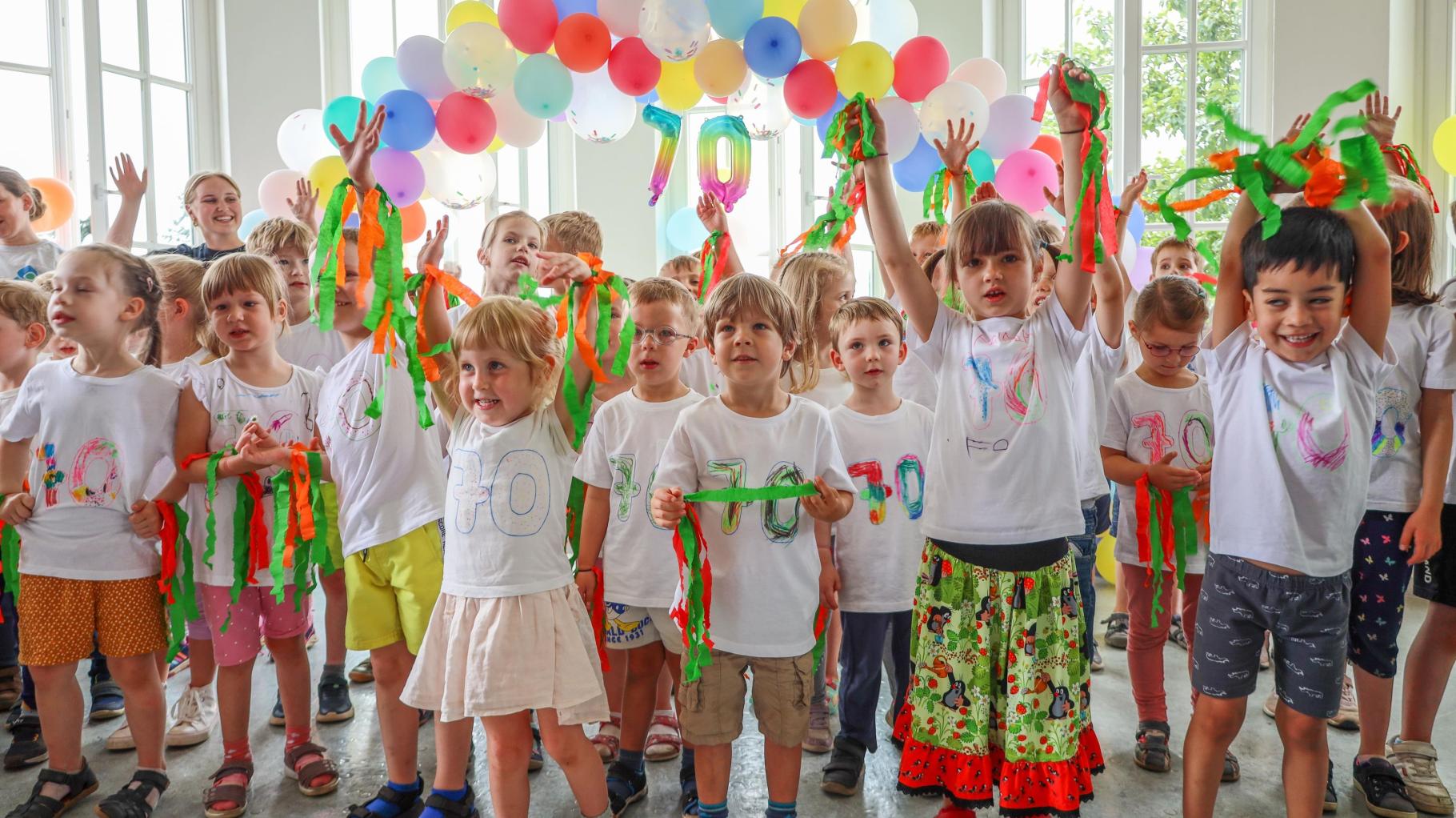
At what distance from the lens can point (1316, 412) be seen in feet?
6.07

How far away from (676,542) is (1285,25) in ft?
16.4

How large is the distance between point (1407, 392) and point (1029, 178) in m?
2.14

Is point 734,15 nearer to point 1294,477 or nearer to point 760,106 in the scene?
point 760,106

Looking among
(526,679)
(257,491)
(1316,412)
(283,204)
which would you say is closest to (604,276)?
(526,679)

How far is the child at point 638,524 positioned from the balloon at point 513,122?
82.3 inches

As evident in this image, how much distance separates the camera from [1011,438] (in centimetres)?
194

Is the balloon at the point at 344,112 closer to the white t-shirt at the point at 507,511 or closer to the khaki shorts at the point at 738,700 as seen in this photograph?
the white t-shirt at the point at 507,511

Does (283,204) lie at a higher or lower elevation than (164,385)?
higher

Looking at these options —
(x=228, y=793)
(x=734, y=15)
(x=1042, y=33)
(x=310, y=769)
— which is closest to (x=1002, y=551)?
(x=310, y=769)

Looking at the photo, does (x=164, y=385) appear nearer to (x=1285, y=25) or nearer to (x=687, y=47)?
(x=687, y=47)

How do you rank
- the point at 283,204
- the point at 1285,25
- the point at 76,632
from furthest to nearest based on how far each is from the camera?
the point at 1285,25
the point at 283,204
the point at 76,632

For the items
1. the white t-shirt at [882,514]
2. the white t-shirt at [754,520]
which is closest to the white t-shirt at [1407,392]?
the white t-shirt at [882,514]

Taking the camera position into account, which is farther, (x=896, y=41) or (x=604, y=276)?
(x=896, y=41)

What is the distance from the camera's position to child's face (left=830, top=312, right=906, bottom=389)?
233 centimetres
